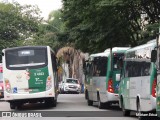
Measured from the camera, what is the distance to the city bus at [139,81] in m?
16.9

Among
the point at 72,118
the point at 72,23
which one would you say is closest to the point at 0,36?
the point at 72,23

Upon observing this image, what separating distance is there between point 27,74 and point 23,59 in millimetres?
764

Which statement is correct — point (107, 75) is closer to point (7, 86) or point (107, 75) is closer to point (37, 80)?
point (37, 80)

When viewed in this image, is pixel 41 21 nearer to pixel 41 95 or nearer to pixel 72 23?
pixel 72 23

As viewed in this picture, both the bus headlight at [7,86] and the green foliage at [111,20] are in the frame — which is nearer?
the bus headlight at [7,86]

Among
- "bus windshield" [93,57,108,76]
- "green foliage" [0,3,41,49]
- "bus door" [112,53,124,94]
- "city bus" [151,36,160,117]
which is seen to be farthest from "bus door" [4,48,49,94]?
"green foliage" [0,3,41,49]

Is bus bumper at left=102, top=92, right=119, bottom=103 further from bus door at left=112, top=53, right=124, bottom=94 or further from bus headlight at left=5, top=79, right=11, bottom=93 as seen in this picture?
bus headlight at left=5, top=79, right=11, bottom=93

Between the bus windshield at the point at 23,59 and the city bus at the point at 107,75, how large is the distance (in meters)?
2.86

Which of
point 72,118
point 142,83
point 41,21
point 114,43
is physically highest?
point 41,21

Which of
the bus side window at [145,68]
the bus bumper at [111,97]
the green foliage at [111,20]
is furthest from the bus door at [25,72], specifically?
the bus side window at [145,68]

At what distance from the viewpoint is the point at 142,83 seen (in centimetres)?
1814

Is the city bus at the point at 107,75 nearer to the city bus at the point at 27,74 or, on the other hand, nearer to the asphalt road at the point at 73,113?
the asphalt road at the point at 73,113

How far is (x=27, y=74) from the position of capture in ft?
85.1

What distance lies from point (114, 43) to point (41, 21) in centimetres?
4052
